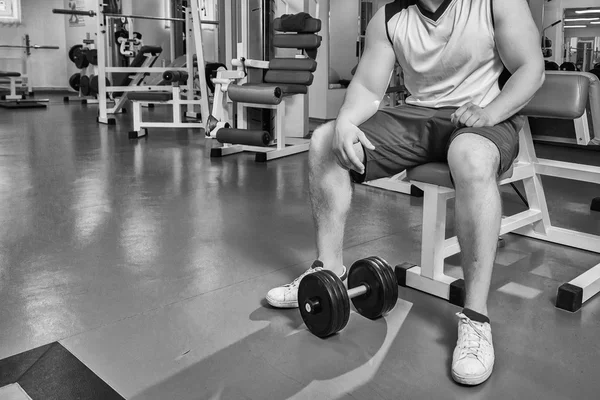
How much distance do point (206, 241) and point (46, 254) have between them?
54cm

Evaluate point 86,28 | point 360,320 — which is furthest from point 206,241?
point 86,28

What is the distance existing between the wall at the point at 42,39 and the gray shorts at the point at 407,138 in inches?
436

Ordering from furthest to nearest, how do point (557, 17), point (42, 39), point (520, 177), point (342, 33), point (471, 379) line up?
point (42, 39)
point (342, 33)
point (557, 17)
point (520, 177)
point (471, 379)

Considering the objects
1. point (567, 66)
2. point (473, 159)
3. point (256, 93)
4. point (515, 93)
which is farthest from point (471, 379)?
point (567, 66)

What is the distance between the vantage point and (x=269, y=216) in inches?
97.5

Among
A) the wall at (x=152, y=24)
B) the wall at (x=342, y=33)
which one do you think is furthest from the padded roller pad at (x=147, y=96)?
the wall at (x=152, y=24)

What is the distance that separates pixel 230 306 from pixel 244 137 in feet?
7.47

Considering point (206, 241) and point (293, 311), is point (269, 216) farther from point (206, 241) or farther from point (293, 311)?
point (293, 311)

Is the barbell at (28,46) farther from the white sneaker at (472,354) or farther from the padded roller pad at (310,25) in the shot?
the white sneaker at (472,354)

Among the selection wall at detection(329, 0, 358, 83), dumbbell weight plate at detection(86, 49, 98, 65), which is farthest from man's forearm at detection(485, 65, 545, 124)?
dumbbell weight plate at detection(86, 49, 98, 65)

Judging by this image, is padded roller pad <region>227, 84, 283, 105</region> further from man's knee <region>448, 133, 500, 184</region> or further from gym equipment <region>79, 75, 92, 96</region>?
gym equipment <region>79, 75, 92, 96</region>

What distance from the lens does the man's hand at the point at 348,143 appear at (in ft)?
4.47

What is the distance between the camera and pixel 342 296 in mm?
1300

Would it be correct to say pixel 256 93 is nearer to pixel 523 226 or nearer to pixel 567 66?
pixel 523 226
